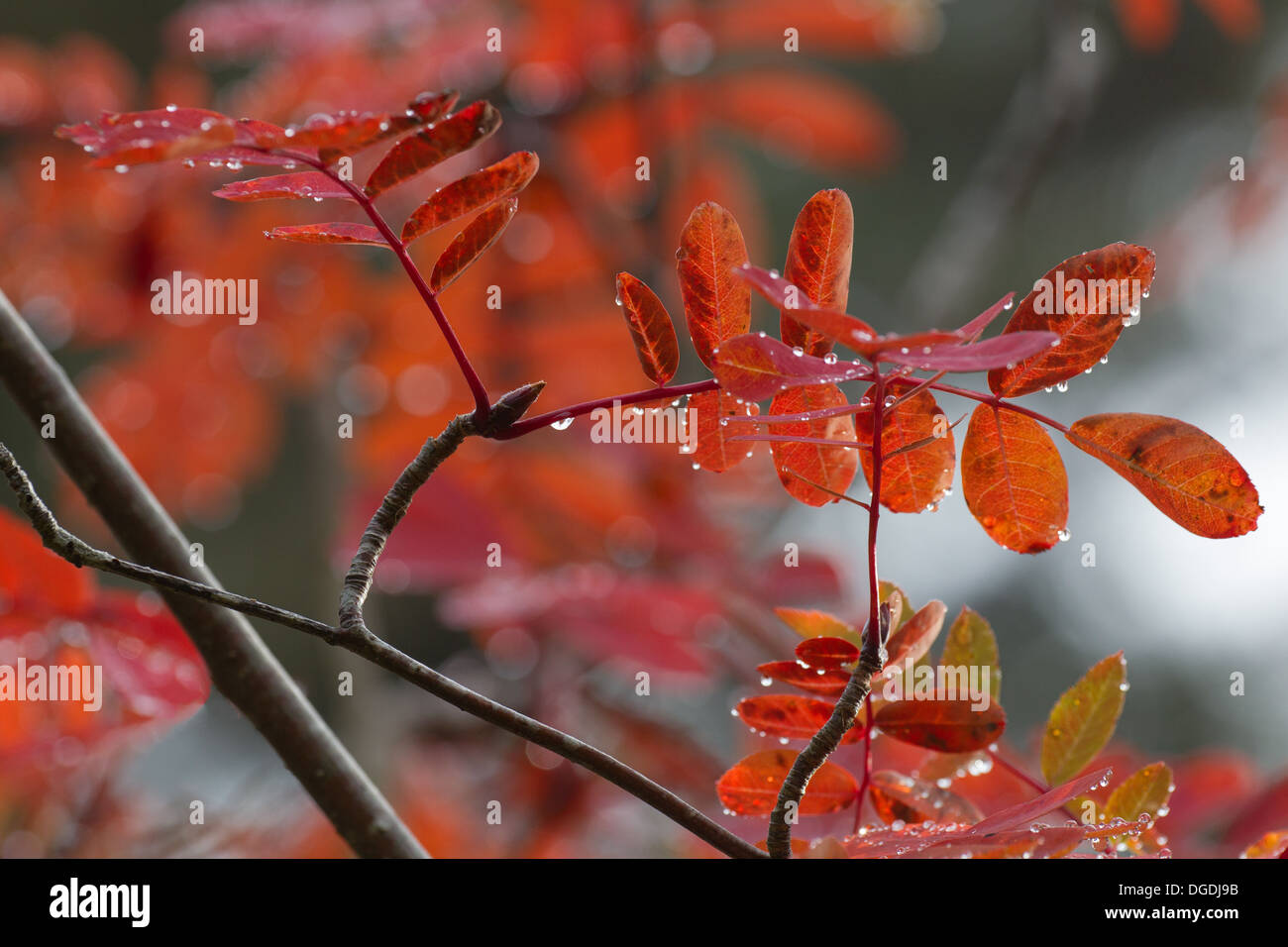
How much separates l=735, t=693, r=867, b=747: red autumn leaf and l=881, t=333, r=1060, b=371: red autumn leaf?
160mm

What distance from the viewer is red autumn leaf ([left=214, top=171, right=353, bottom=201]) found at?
35cm

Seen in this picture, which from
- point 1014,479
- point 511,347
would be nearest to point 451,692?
point 1014,479

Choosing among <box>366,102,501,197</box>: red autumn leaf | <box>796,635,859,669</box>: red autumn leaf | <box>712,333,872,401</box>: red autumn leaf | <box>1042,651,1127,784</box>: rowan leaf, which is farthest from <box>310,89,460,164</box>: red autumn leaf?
<box>1042,651,1127,784</box>: rowan leaf

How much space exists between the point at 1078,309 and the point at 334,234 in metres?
0.26

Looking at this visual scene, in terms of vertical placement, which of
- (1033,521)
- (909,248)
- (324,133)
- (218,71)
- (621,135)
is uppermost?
(218,71)

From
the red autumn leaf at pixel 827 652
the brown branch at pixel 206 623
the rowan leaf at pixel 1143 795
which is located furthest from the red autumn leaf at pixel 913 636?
the brown branch at pixel 206 623

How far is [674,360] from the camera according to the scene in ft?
1.27

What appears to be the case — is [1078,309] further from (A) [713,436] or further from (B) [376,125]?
(B) [376,125]

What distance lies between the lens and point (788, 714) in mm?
417

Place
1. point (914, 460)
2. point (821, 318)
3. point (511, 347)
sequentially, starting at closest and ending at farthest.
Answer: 1. point (821, 318)
2. point (914, 460)
3. point (511, 347)

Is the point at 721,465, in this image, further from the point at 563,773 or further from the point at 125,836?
the point at 125,836

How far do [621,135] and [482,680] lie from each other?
0.84 meters

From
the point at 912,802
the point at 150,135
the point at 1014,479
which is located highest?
the point at 150,135
